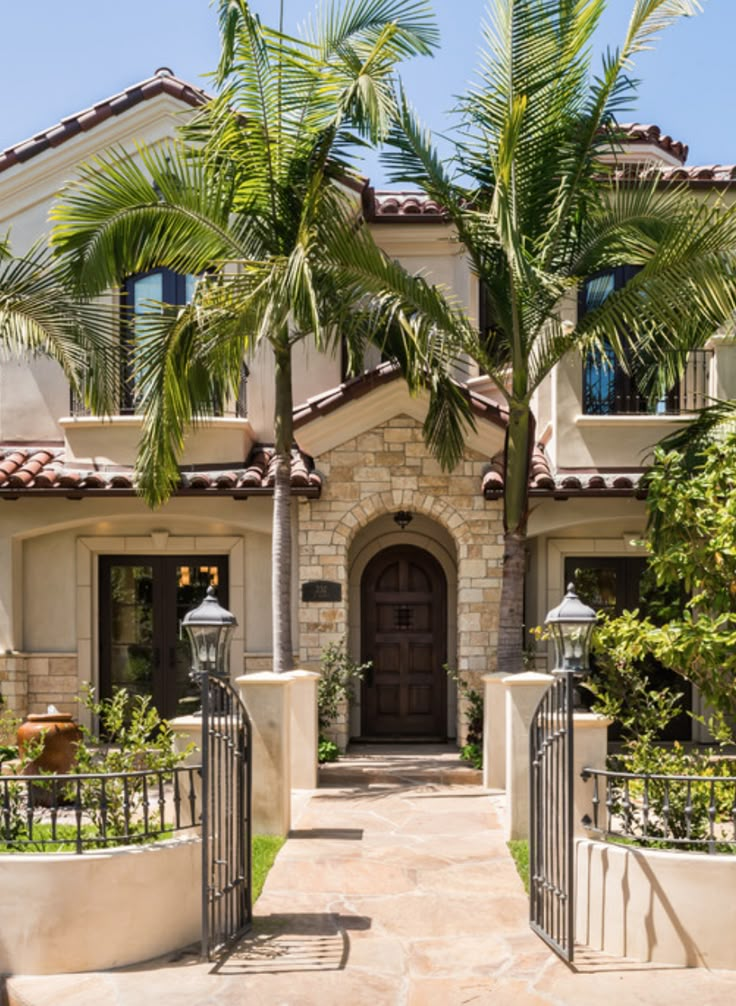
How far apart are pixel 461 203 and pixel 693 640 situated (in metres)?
5.37

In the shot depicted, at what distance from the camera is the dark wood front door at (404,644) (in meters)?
13.9

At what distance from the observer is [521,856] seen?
328 inches

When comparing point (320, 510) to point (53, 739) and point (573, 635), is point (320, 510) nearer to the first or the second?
point (53, 739)

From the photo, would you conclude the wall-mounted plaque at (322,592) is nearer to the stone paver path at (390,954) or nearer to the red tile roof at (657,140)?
the stone paver path at (390,954)

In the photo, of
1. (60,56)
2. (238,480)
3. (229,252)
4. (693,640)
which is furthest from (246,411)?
(693,640)

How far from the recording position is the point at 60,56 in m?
9.86

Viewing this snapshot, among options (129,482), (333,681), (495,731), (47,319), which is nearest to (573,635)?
(495,731)

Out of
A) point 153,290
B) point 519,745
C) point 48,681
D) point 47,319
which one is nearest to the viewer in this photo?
point 519,745

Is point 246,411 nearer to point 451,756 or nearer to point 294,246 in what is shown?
point 294,246

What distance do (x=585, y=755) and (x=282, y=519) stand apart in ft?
16.3

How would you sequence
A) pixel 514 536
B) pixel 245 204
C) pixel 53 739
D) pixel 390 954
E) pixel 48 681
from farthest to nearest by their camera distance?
pixel 48 681 → pixel 514 536 → pixel 245 204 → pixel 53 739 → pixel 390 954

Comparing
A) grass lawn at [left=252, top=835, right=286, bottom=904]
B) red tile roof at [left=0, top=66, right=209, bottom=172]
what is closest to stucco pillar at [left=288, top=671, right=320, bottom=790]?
grass lawn at [left=252, top=835, right=286, bottom=904]

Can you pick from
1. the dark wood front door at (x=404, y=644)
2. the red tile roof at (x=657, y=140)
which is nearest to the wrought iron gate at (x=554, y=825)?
the dark wood front door at (x=404, y=644)

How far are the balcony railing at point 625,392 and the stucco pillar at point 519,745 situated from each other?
5.02 m
